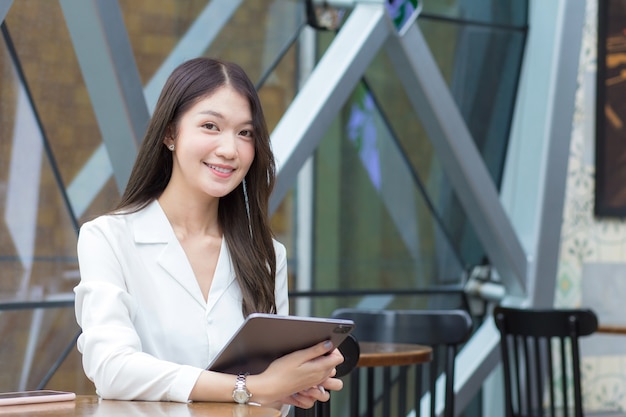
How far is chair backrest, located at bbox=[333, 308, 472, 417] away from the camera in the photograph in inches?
133

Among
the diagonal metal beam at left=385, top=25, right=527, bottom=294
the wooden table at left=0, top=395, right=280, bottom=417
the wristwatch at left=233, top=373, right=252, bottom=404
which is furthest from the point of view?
the diagonal metal beam at left=385, top=25, right=527, bottom=294

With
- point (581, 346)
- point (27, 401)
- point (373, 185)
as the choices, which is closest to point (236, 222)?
point (27, 401)

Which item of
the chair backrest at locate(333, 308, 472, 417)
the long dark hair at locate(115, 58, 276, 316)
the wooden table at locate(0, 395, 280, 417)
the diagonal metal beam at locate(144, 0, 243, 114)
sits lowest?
the wooden table at locate(0, 395, 280, 417)

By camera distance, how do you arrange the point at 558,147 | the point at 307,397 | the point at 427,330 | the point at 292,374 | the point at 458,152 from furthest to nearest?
the point at 558,147
the point at 458,152
the point at 427,330
the point at 307,397
the point at 292,374

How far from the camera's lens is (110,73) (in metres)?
3.23

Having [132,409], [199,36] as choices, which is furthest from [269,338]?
[199,36]

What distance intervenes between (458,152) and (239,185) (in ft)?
8.42

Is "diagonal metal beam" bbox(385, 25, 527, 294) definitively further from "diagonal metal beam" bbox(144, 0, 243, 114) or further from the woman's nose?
the woman's nose

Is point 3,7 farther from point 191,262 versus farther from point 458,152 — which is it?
point 458,152

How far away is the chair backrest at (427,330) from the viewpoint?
339 centimetres

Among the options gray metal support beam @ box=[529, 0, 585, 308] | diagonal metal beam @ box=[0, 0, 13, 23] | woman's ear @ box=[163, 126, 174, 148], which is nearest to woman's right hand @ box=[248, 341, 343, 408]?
woman's ear @ box=[163, 126, 174, 148]

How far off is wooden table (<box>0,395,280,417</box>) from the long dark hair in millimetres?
348

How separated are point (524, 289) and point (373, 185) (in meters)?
0.91

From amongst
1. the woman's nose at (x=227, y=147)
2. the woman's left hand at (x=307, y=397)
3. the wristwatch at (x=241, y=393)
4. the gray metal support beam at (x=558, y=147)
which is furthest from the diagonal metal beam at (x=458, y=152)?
the wristwatch at (x=241, y=393)
